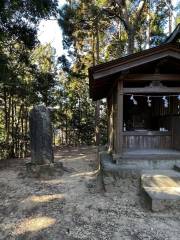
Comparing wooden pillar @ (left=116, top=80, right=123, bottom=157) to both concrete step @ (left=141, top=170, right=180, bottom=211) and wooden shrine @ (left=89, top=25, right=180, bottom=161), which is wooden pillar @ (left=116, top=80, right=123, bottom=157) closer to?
wooden shrine @ (left=89, top=25, right=180, bottom=161)

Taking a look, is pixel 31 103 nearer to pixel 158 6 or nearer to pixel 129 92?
pixel 129 92

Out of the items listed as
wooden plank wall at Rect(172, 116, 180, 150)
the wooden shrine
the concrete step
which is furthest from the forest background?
the concrete step

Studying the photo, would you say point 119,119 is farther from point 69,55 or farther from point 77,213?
point 69,55

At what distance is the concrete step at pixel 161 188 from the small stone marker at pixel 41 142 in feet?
10.2

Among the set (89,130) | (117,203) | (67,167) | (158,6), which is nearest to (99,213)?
(117,203)

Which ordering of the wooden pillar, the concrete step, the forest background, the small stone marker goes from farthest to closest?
the forest background → the small stone marker → the wooden pillar → the concrete step

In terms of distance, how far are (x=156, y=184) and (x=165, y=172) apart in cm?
87

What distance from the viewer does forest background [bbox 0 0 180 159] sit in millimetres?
11109

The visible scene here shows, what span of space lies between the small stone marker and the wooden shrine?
5.75 feet

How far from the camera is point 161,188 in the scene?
5.18m

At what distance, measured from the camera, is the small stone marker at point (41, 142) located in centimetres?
787

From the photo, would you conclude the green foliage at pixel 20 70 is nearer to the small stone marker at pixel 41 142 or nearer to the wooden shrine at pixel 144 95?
the small stone marker at pixel 41 142

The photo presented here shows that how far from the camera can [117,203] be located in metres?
5.37

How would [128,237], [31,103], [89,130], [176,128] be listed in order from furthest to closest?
[89,130]
[31,103]
[176,128]
[128,237]
